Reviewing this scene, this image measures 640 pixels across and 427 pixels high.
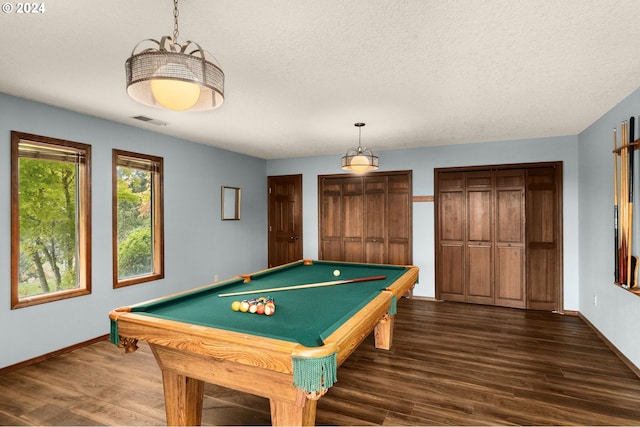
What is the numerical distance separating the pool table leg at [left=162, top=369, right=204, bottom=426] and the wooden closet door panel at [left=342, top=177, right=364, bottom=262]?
408cm

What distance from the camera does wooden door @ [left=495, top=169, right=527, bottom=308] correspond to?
482cm

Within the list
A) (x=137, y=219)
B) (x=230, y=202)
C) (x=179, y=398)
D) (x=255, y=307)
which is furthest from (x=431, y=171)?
(x=179, y=398)

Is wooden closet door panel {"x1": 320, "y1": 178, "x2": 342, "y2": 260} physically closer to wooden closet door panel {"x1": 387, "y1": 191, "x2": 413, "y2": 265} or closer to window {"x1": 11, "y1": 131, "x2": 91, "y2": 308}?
wooden closet door panel {"x1": 387, "y1": 191, "x2": 413, "y2": 265}

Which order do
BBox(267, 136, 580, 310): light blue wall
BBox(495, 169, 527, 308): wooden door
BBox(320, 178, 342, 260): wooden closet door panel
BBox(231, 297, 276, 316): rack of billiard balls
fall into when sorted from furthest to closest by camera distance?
BBox(320, 178, 342, 260): wooden closet door panel
BBox(495, 169, 527, 308): wooden door
BBox(267, 136, 580, 310): light blue wall
BBox(231, 297, 276, 316): rack of billiard balls

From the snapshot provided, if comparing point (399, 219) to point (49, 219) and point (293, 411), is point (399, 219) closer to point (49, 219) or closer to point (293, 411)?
point (293, 411)

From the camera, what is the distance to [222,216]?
212 inches

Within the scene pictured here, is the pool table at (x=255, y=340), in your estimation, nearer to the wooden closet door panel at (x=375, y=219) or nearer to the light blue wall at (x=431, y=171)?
the light blue wall at (x=431, y=171)

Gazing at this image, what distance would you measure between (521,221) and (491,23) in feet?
12.1

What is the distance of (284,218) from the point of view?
21.0ft

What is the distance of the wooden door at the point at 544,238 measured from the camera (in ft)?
15.2

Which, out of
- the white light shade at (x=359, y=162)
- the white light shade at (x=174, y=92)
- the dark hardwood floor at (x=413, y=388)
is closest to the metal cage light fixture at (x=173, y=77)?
the white light shade at (x=174, y=92)

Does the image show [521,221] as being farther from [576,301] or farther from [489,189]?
[576,301]

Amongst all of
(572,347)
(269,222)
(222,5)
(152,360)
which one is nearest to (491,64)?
(222,5)
